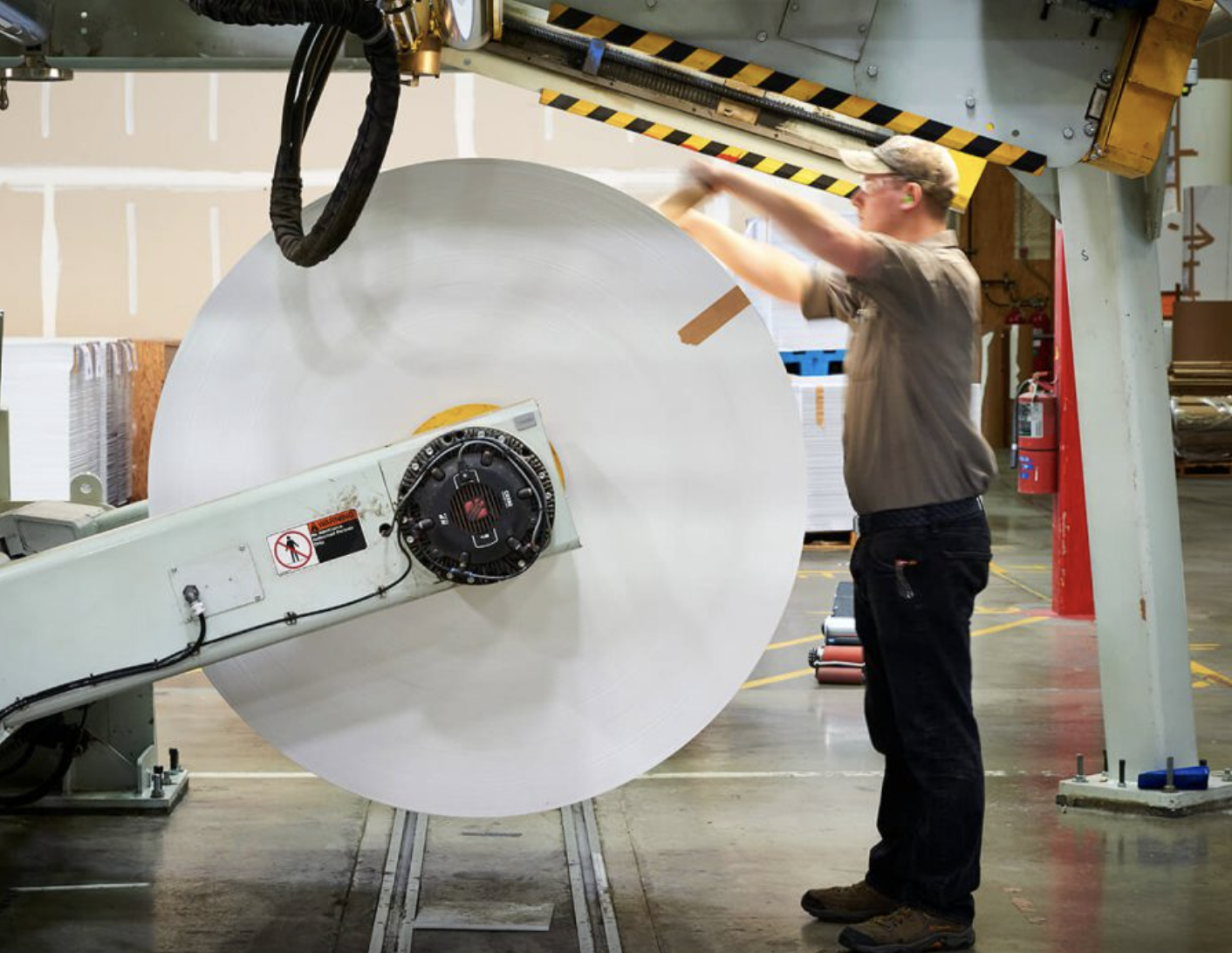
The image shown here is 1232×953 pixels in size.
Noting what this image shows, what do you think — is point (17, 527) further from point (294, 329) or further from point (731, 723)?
point (731, 723)

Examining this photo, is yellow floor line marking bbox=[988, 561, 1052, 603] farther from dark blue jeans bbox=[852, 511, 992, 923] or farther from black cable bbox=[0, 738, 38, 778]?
black cable bbox=[0, 738, 38, 778]

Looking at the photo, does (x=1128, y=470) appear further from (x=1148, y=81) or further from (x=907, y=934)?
(x=907, y=934)

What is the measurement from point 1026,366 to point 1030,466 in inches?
419

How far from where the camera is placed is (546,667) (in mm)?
3248

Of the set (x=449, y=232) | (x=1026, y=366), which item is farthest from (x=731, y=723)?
(x=1026, y=366)

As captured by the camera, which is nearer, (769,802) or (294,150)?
(294,150)

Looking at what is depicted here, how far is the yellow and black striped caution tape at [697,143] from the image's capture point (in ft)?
19.8

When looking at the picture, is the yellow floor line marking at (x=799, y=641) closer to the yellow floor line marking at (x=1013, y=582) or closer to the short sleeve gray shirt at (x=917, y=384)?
the yellow floor line marking at (x=1013, y=582)

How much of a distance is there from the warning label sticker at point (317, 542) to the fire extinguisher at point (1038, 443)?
19.9ft

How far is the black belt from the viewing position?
3496 mm

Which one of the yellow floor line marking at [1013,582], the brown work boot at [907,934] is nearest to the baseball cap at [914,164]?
the brown work boot at [907,934]

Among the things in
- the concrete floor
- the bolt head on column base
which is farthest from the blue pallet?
the bolt head on column base

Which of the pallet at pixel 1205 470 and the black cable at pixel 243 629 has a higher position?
the pallet at pixel 1205 470

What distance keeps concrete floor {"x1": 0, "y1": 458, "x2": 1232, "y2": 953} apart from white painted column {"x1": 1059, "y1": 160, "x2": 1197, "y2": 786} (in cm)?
34
